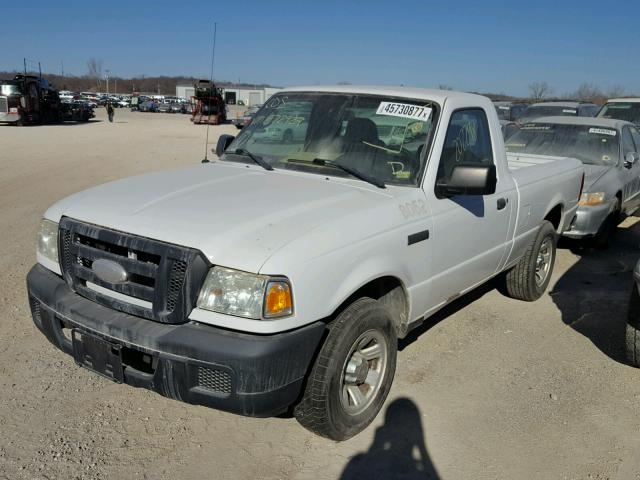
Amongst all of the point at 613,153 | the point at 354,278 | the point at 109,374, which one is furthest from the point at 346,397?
the point at 613,153

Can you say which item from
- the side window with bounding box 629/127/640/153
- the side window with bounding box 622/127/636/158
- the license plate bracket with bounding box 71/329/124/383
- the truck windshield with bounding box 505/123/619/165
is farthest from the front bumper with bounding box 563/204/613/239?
the license plate bracket with bounding box 71/329/124/383

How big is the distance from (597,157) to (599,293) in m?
2.92

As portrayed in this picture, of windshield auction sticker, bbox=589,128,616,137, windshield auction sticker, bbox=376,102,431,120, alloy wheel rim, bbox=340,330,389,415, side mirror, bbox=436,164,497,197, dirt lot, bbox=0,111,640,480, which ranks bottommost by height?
dirt lot, bbox=0,111,640,480

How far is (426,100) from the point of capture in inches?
161

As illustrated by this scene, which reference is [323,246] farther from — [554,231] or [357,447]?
[554,231]

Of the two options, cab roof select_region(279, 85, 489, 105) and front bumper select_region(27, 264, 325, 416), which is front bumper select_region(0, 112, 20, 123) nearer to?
cab roof select_region(279, 85, 489, 105)

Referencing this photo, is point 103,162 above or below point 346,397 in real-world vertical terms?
below

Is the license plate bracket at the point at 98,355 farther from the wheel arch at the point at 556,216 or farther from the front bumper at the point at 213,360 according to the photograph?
the wheel arch at the point at 556,216

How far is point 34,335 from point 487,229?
3.55 metres

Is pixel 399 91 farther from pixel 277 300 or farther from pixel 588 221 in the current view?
pixel 588 221

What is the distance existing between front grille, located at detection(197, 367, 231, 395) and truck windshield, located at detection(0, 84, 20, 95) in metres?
33.1

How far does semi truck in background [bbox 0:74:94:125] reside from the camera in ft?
99.3

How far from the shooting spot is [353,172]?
376 cm

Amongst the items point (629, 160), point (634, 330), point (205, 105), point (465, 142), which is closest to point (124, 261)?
point (465, 142)
